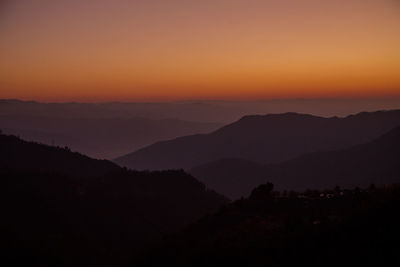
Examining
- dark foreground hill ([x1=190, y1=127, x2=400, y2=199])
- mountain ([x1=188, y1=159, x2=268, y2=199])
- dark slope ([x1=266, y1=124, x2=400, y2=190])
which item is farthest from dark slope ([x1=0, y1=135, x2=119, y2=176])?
dark slope ([x1=266, y1=124, x2=400, y2=190])

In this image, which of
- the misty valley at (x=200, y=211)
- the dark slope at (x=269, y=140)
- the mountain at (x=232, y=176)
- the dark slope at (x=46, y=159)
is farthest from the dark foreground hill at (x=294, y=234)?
the dark slope at (x=269, y=140)

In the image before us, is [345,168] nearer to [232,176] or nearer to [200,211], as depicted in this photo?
[232,176]

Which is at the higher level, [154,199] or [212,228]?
[212,228]

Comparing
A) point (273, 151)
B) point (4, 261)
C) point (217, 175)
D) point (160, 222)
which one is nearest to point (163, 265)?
point (4, 261)

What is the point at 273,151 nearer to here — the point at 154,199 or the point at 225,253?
the point at 154,199

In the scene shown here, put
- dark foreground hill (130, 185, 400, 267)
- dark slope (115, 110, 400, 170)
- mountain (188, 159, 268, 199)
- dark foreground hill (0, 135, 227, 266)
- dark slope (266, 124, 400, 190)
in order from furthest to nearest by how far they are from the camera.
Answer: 1. dark slope (115, 110, 400, 170)
2. mountain (188, 159, 268, 199)
3. dark slope (266, 124, 400, 190)
4. dark foreground hill (0, 135, 227, 266)
5. dark foreground hill (130, 185, 400, 267)

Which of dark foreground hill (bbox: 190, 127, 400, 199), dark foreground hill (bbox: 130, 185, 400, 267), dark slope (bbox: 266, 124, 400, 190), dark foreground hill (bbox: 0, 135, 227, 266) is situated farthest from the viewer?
dark foreground hill (bbox: 190, 127, 400, 199)

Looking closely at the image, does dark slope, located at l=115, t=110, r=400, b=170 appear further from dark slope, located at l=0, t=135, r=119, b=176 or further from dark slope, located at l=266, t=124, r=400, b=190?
dark slope, located at l=0, t=135, r=119, b=176
